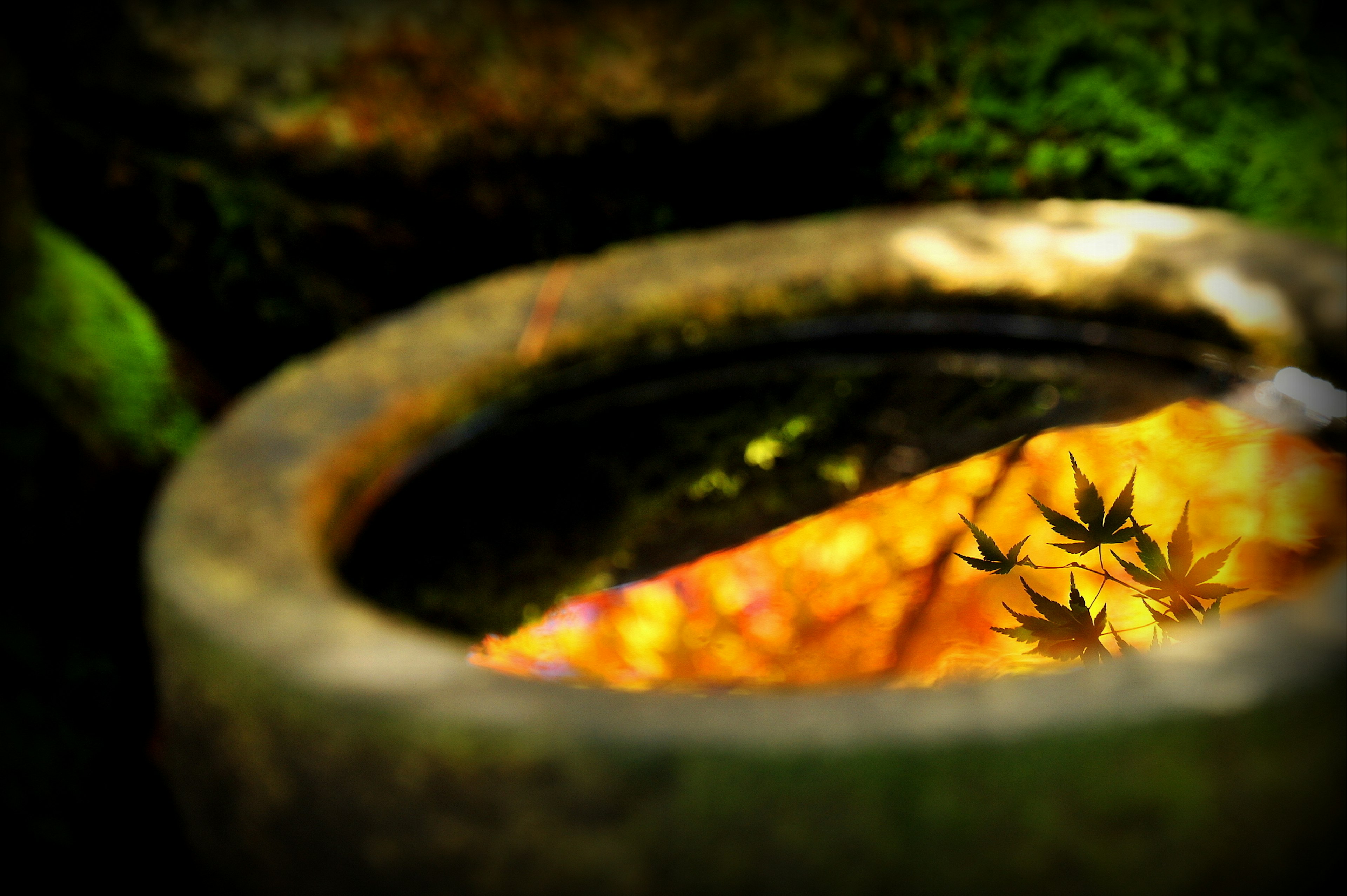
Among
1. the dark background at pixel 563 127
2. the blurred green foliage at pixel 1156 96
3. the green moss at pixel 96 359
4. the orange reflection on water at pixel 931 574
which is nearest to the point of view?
the orange reflection on water at pixel 931 574

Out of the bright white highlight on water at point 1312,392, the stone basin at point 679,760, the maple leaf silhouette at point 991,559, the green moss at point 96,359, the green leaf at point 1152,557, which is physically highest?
the green moss at point 96,359

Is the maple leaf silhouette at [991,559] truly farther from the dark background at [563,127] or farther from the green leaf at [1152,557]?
the dark background at [563,127]

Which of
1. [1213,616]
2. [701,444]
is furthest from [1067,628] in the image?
[701,444]

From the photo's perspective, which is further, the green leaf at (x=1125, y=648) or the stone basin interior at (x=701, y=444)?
the stone basin interior at (x=701, y=444)

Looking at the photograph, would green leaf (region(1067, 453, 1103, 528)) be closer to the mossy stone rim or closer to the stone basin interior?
the mossy stone rim

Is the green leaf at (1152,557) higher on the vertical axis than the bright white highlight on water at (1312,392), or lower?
lower

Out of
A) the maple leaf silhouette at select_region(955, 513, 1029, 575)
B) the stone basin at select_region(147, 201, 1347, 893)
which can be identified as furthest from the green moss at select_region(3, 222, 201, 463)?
the maple leaf silhouette at select_region(955, 513, 1029, 575)

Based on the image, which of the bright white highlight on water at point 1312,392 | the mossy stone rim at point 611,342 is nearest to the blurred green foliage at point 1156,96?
the mossy stone rim at point 611,342
